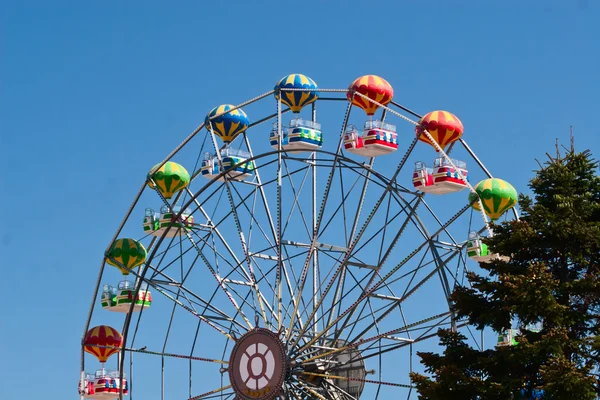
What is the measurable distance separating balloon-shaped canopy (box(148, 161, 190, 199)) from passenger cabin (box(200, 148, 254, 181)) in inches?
28.9

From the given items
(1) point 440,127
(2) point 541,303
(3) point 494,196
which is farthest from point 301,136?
(2) point 541,303

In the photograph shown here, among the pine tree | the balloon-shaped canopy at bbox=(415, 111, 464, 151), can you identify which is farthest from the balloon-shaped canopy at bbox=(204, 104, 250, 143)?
the pine tree

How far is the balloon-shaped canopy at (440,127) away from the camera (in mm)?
39375

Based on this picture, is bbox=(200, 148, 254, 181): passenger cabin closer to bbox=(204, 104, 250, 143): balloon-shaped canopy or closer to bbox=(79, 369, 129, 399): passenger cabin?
bbox=(204, 104, 250, 143): balloon-shaped canopy

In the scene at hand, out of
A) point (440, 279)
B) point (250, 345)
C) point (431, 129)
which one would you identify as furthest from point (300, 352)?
point (431, 129)

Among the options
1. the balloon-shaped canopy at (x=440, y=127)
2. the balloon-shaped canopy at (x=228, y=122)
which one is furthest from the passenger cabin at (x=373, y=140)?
the balloon-shaped canopy at (x=228, y=122)

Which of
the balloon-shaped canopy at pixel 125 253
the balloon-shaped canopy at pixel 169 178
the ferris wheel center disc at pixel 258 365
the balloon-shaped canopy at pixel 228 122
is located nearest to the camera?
the ferris wheel center disc at pixel 258 365

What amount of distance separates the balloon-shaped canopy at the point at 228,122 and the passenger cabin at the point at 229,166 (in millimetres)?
508

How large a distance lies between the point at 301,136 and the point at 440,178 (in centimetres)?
433

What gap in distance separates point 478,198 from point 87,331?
14.1 meters

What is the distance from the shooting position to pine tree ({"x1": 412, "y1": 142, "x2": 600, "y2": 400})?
27609mm

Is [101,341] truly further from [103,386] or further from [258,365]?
[258,365]

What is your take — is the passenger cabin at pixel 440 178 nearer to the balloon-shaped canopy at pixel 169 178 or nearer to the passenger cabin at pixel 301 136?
the passenger cabin at pixel 301 136

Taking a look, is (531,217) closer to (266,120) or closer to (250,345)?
(250,345)
